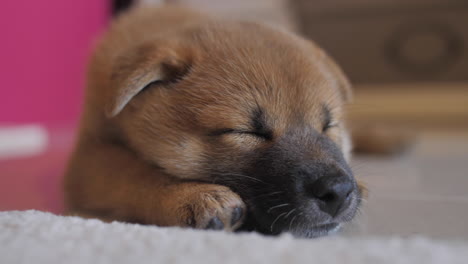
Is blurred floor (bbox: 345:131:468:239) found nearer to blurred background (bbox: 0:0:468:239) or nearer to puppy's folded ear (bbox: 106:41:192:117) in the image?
blurred background (bbox: 0:0:468:239)

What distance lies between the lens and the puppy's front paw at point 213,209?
107cm

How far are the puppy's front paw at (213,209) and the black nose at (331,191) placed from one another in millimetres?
187

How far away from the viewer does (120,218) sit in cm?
131

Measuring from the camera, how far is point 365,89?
17.1 feet

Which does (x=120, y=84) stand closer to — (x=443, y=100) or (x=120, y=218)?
(x=120, y=218)

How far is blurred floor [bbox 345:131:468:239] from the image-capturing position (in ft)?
4.57

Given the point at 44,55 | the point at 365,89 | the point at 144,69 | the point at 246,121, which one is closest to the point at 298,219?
the point at 246,121

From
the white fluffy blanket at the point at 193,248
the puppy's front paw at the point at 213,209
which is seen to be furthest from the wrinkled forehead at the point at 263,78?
the white fluffy blanket at the point at 193,248

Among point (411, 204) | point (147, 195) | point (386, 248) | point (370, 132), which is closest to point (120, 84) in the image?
point (147, 195)

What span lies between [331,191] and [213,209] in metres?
0.29

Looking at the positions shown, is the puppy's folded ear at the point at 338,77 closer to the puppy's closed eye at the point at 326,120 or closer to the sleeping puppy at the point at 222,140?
the sleeping puppy at the point at 222,140

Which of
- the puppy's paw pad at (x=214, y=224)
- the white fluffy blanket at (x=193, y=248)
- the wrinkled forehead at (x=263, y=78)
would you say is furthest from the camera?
the wrinkled forehead at (x=263, y=78)

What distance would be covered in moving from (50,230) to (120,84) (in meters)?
0.54

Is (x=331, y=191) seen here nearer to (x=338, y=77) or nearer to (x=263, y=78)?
(x=263, y=78)
